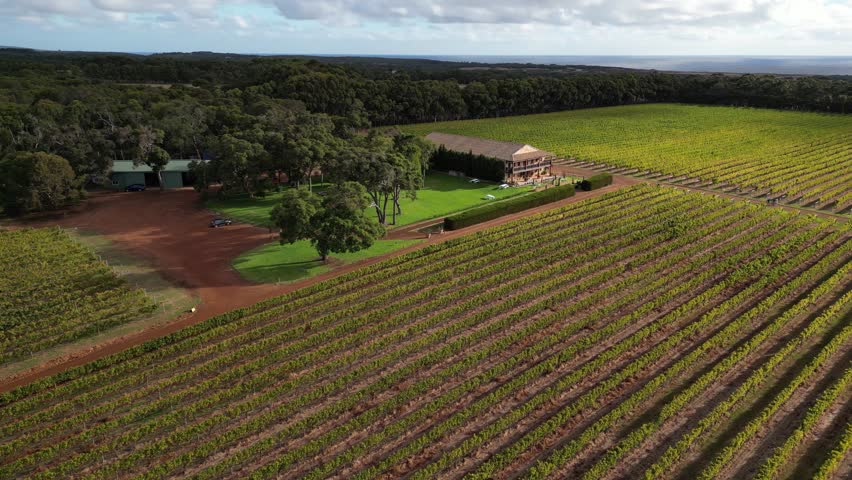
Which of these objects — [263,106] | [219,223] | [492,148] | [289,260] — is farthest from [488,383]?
[263,106]

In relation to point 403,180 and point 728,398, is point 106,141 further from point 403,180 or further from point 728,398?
point 728,398

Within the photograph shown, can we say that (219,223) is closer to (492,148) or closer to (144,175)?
(144,175)

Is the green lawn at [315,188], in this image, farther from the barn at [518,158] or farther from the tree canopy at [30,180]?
the tree canopy at [30,180]

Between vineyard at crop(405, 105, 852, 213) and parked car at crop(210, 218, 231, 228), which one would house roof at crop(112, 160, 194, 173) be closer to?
parked car at crop(210, 218, 231, 228)

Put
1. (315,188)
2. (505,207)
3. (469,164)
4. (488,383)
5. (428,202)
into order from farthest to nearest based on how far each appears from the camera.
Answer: (469,164) < (315,188) < (428,202) < (505,207) < (488,383)

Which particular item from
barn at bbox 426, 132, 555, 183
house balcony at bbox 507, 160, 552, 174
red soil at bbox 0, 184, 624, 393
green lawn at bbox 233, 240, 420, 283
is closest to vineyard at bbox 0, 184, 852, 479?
red soil at bbox 0, 184, 624, 393

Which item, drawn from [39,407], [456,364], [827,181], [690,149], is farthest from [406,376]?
[690,149]

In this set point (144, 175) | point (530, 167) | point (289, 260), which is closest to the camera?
point (289, 260)
